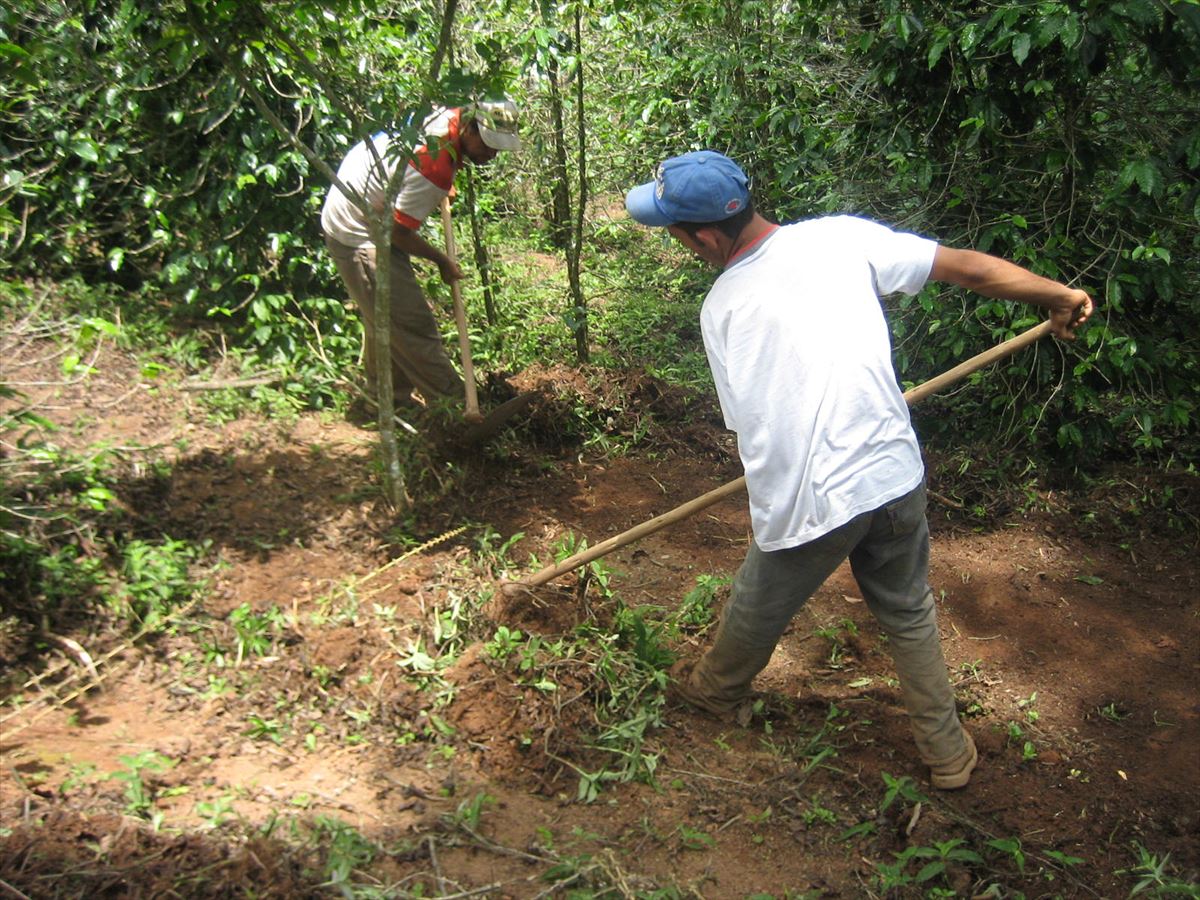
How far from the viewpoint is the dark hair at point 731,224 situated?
271 centimetres

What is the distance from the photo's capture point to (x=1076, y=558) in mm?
4410

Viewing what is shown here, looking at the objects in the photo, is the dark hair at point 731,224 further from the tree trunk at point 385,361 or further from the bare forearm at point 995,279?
the tree trunk at point 385,361

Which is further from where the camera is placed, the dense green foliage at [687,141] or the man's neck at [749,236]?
the dense green foliage at [687,141]

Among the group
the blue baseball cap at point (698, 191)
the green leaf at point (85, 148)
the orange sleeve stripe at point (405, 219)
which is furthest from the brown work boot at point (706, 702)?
the green leaf at point (85, 148)

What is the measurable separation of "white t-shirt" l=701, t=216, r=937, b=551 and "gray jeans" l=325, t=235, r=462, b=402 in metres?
2.50

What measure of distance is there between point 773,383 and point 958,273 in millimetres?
703

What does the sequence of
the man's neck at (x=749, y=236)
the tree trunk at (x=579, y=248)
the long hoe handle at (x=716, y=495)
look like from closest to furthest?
1. the man's neck at (x=749, y=236)
2. the long hoe handle at (x=716, y=495)
3. the tree trunk at (x=579, y=248)

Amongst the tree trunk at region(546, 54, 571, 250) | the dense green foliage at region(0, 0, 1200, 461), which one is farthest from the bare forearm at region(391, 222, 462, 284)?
the tree trunk at region(546, 54, 571, 250)

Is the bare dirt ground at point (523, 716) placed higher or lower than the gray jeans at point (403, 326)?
lower

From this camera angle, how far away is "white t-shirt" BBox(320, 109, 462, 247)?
427 centimetres

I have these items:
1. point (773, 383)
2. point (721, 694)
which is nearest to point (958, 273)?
point (773, 383)

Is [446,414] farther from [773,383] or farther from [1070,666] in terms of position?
[1070,666]

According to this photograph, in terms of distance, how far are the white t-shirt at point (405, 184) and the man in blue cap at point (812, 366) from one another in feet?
5.58

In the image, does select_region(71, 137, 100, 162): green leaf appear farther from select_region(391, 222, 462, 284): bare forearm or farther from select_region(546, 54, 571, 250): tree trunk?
select_region(546, 54, 571, 250): tree trunk
